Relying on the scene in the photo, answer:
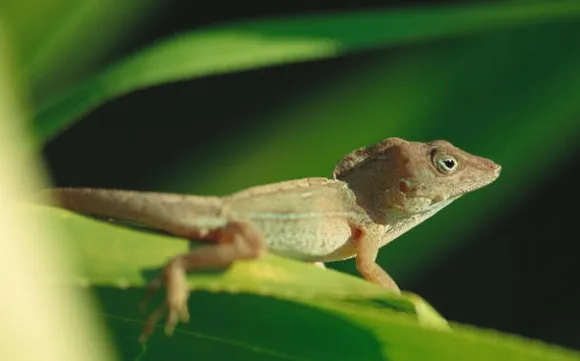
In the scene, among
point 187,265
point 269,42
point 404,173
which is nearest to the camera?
point 187,265

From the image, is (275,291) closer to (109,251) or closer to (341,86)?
(109,251)

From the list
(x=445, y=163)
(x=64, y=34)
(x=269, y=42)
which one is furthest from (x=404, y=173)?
(x=64, y=34)

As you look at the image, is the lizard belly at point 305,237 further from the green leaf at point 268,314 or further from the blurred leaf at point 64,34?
the blurred leaf at point 64,34

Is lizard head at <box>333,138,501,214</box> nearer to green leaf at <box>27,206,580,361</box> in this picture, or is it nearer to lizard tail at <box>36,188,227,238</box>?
lizard tail at <box>36,188,227,238</box>

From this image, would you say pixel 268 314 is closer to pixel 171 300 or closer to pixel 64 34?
pixel 171 300

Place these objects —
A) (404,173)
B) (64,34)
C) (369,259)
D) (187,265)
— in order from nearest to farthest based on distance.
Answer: (187,265) < (369,259) < (404,173) < (64,34)

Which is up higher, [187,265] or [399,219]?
[399,219]
